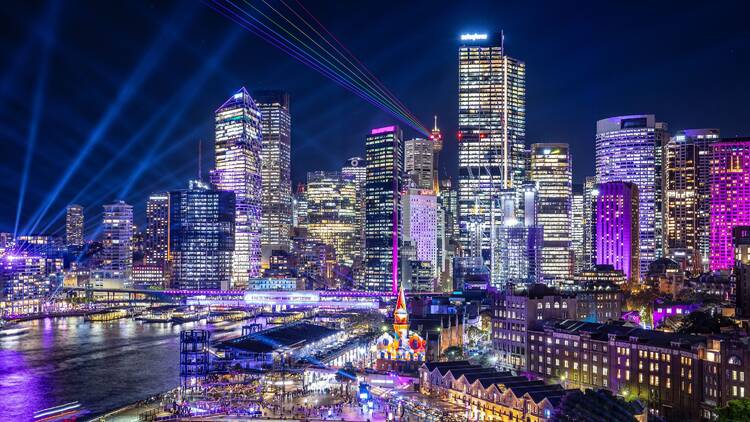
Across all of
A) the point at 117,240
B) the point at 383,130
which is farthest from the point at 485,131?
the point at 117,240

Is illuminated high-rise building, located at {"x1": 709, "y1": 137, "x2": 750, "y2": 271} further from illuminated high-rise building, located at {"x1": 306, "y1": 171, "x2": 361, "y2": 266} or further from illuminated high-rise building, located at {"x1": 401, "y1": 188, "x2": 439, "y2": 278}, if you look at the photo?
illuminated high-rise building, located at {"x1": 306, "y1": 171, "x2": 361, "y2": 266}

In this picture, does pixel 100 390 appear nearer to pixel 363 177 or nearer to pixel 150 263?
pixel 150 263

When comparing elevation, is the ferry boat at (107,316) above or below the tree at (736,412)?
below

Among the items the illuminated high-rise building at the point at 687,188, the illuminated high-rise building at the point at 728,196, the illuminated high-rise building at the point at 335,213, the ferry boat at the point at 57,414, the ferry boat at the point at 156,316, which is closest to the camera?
the ferry boat at the point at 57,414

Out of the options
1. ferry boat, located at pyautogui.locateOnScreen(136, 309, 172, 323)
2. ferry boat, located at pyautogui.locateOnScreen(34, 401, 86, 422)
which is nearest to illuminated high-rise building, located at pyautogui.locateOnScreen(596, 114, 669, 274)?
ferry boat, located at pyautogui.locateOnScreen(136, 309, 172, 323)

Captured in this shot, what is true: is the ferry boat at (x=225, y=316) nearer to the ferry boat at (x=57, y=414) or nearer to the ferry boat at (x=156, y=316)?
the ferry boat at (x=156, y=316)

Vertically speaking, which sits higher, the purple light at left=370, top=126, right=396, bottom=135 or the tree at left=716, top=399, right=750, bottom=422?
the purple light at left=370, top=126, right=396, bottom=135

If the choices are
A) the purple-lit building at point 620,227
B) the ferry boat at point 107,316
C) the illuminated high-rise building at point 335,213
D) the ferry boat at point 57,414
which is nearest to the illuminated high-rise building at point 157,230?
the illuminated high-rise building at point 335,213

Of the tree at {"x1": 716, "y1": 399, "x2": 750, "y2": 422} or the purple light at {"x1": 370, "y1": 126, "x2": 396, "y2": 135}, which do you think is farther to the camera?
the purple light at {"x1": 370, "y1": 126, "x2": 396, "y2": 135}
